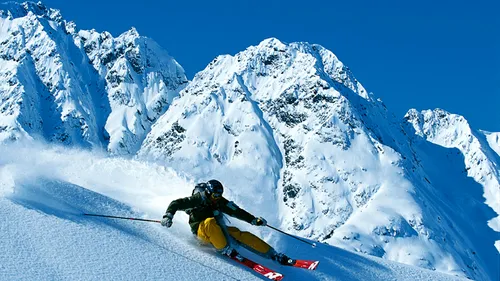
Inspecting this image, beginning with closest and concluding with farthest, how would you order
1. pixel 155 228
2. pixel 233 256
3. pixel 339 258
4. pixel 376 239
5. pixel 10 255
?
pixel 10 255, pixel 233 256, pixel 155 228, pixel 339 258, pixel 376 239

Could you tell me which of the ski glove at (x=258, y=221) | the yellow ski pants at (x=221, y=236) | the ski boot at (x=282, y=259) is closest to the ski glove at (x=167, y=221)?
the yellow ski pants at (x=221, y=236)

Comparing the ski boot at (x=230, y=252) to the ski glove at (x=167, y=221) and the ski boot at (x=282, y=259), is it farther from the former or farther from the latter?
the ski glove at (x=167, y=221)

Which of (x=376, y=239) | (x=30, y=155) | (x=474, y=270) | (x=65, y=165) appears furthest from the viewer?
(x=474, y=270)

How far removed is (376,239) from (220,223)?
167882 mm

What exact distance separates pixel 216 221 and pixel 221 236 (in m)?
0.53

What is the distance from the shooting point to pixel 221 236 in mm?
11133

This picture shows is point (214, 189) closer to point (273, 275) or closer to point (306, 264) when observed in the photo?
point (273, 275)

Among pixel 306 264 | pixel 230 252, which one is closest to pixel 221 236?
pixel 230 252

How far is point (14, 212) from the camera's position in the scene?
1030 centimetres

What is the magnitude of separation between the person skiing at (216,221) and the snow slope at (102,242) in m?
0.21

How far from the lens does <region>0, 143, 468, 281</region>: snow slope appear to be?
359 inches

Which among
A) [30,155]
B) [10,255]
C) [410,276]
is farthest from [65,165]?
[410,276]

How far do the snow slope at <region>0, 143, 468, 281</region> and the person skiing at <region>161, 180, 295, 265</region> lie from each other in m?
0.21

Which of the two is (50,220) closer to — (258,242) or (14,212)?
(14,212)
